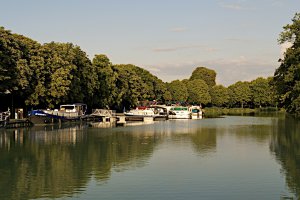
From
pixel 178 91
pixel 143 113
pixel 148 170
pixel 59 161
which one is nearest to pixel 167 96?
pixel 178 91

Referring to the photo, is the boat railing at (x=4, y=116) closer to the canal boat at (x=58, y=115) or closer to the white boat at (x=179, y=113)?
the canal boat at (x=58, y=115)

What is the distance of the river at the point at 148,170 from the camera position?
958 inches

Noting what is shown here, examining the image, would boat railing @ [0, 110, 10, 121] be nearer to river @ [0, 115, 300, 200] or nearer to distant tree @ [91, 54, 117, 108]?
river @ [0, 115, 300, 200]

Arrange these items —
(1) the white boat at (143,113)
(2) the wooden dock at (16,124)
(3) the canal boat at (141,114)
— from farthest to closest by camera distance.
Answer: (1) the white boat at (143,113) → (3) the canal boat at (141,114) → (2) the wooden dock at (16,124)

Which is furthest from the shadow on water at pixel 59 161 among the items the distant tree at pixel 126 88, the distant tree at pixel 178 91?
the distant tree at pixel 178 91

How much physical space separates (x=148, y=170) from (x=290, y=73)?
60395 millimetres

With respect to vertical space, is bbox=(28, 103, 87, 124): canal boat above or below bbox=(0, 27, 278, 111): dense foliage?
below

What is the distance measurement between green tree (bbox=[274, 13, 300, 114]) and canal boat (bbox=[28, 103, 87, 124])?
37323 millimetres

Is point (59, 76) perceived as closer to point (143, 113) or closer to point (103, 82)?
point (143, 113)

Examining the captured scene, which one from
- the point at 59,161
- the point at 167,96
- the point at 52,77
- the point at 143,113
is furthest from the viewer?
the point at 167,96

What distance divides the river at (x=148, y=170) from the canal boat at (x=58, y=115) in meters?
24.9

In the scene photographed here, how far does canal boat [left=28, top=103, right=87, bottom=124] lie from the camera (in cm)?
7512

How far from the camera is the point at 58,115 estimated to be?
8094cm

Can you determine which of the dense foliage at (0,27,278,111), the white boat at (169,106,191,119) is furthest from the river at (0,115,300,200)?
the white boat at (169,106,191,119)
